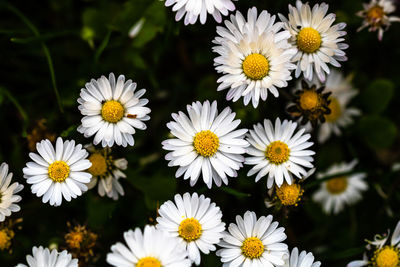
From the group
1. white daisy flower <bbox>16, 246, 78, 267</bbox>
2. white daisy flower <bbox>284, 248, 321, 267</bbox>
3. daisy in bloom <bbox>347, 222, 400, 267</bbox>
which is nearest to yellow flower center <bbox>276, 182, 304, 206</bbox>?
white daisy flower <bbox>284, 248, 321, 267</bbox>

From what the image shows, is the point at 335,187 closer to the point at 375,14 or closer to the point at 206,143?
the point at 375,14

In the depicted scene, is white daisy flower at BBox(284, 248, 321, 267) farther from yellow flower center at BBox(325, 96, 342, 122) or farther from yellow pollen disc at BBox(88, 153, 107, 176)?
yellow flower center at BBox(325, 96, 342, 122)

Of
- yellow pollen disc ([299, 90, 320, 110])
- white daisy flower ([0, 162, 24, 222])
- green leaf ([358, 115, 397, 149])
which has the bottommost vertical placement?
white daisy flower ([0, 162, 24, 222])

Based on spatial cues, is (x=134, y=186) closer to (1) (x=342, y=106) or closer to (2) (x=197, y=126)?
(2) (x=197, y=126)

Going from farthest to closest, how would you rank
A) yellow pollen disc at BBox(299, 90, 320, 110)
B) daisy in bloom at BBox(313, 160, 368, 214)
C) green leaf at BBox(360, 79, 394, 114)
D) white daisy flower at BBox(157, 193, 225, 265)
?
daisy in bloom at BBox(313, 160, 368, 214) < green leaf at BBox(360, 79, 394, 114) < yellow pollen disc at BBox(299, 90, 320, 110) < white daisy flower at BBox(157, 193, 225, 265)

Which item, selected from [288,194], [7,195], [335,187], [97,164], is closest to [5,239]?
[7,195]

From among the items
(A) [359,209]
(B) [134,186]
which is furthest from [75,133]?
(A) [359,209]

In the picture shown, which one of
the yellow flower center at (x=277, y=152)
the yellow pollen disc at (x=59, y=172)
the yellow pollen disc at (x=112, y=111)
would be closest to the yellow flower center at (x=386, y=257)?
the yellow flower center at (x=277, y=152)

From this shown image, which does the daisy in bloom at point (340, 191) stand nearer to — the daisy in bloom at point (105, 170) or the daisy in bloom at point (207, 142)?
the daisy in bloom at point (207, 142)
